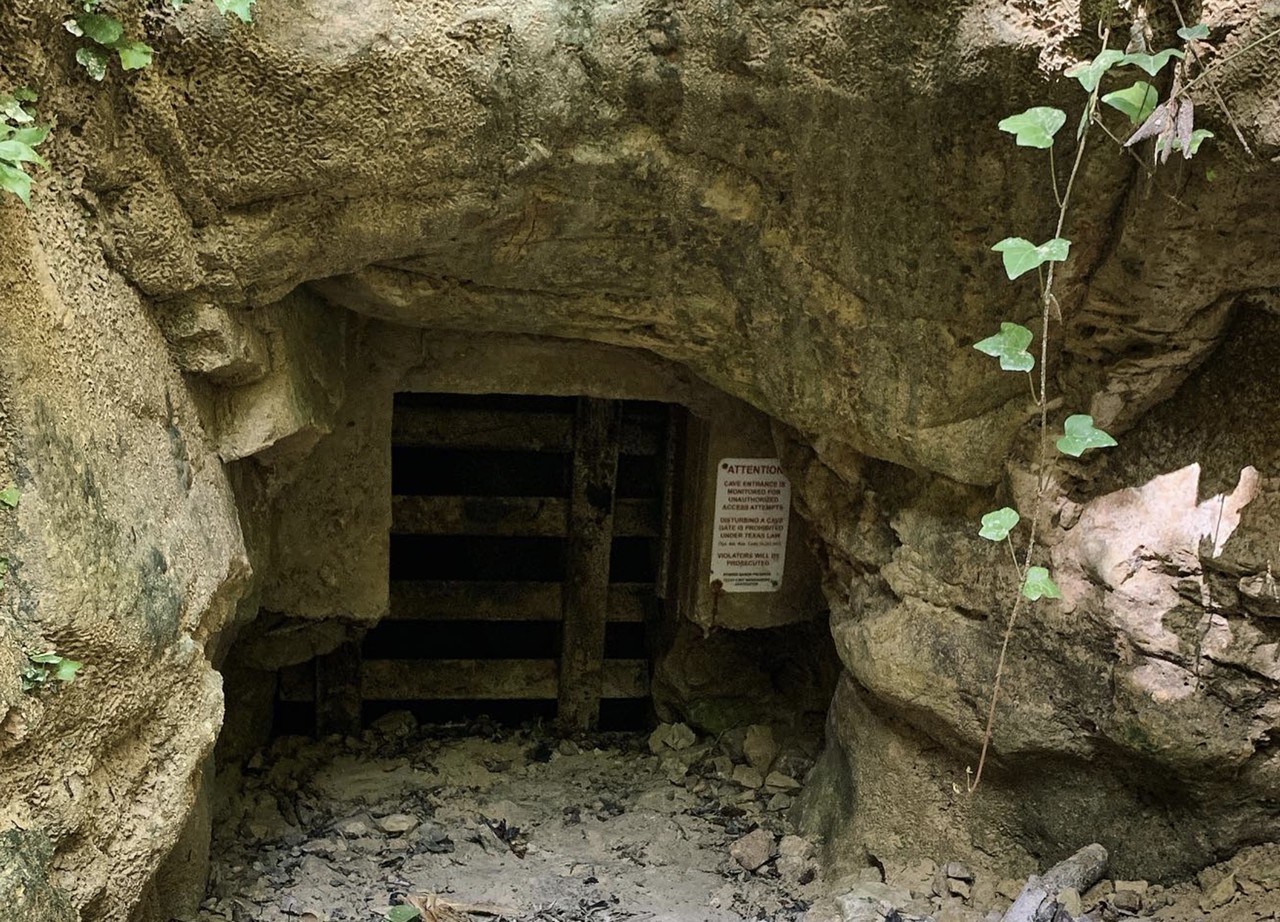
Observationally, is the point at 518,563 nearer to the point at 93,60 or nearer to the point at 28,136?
the point at 93,60

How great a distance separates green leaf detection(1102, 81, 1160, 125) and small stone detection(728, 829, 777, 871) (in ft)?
6.07

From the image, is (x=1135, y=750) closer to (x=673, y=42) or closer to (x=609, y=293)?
(x=609, y=293)

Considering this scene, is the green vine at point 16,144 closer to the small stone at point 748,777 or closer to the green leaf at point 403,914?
the green leaf at point 403,914

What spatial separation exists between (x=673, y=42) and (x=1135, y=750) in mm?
1458

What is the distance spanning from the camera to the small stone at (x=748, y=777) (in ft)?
10.5

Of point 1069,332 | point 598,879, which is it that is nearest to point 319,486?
point 598,879

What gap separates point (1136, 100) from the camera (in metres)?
1.66

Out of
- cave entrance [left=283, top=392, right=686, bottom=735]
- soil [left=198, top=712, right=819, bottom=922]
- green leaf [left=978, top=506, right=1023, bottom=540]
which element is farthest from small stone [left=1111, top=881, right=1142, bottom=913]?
cave entrance [left=283, top=392, right=686, bottom=735]

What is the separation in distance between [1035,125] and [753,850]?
1.85 meters

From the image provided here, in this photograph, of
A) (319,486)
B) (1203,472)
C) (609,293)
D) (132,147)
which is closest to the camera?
(132,147)

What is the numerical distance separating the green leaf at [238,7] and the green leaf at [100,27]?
0.14 m

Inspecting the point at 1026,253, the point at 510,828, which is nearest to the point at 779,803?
the point at 510,828

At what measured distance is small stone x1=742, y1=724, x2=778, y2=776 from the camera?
327 centimetres

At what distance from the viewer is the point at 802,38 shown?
1.82m
